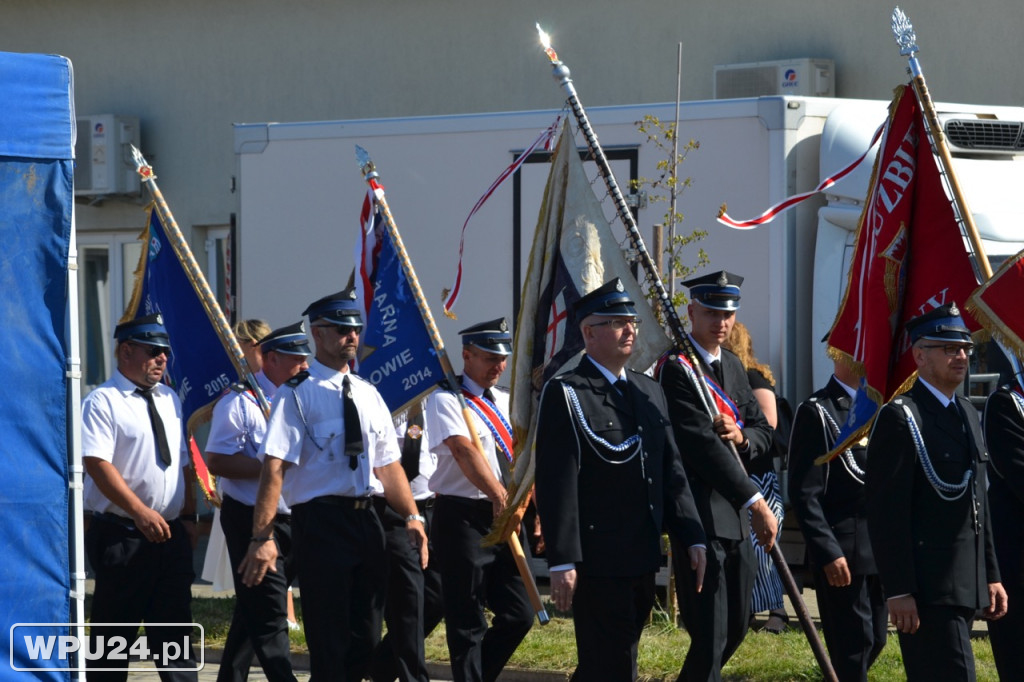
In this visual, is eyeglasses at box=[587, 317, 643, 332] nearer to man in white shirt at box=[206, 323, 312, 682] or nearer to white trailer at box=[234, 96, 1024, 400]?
man in white shirt at box=[206, 323, 312, 682]

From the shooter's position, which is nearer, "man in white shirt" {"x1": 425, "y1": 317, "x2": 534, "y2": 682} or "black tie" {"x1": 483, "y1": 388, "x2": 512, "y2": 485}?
"man in white shirt" {"x1": 425, "y1": 317, "x2": 534, "y2": 682}

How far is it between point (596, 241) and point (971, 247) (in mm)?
1784

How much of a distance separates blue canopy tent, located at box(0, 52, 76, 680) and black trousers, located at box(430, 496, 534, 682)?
2498mm

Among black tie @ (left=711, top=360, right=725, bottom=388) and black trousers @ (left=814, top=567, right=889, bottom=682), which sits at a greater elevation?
black tie @ (left=711, top=360, right=725, bottom=388)

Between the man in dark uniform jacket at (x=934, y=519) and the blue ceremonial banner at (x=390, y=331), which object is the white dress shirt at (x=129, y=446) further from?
the man in dark uniform jacket at (x=934, y=519)

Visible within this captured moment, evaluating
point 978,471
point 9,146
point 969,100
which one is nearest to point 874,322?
point 978,471

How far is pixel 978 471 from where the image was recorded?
7062mm

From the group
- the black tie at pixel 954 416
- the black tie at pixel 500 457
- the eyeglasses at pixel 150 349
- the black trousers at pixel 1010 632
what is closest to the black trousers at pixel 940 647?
the black trousers at pixel 1010 632

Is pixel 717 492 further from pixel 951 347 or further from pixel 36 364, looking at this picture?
pixel 36 364

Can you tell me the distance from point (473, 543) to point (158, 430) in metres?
1.71

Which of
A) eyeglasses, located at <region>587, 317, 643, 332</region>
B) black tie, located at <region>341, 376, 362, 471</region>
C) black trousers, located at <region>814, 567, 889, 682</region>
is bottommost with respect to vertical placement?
black trousers, located at <region>814, 567, 889, 682</region>

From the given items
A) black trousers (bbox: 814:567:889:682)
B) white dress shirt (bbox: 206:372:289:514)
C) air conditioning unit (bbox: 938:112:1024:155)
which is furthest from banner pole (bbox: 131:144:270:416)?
air conditioning unit (bbox: 938:112:1024:155)

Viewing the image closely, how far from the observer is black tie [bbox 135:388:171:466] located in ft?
27.3

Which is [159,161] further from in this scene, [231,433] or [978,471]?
[978,471]
